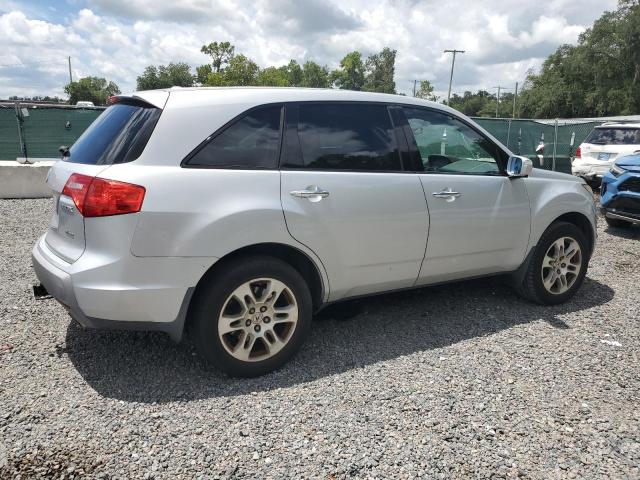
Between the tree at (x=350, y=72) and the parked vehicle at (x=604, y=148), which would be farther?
the tree at (x=350, y=72)

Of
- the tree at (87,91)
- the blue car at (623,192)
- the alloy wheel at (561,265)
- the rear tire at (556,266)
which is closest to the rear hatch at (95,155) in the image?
the rear tire at (556,266)

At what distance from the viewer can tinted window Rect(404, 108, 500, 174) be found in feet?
12.5

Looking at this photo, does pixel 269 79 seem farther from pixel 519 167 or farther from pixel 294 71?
pixel 519 167

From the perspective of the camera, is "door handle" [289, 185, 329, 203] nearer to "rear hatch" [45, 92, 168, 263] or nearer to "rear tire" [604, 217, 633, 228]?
"rear hatch" [45, 92, 168, 263]

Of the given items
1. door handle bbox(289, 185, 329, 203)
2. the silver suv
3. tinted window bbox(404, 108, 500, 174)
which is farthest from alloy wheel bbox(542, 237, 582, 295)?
door handle bbox(289, 185, 329, 203)

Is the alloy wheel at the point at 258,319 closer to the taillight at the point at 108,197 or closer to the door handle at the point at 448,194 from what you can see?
the taillight at the point at 108,197

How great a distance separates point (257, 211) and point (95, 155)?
100cm

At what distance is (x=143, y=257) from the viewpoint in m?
2.75

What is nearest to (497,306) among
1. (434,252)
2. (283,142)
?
(434,252)

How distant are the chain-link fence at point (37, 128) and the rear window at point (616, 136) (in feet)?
37.9

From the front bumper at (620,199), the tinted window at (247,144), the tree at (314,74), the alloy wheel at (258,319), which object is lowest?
the alloy wheel at (258,319)

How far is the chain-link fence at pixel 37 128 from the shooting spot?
10.2 metres

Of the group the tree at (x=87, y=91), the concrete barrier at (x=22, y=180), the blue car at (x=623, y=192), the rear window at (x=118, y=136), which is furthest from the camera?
the tree at (x=87, y=91)

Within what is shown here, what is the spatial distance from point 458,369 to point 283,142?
1.86 metres
